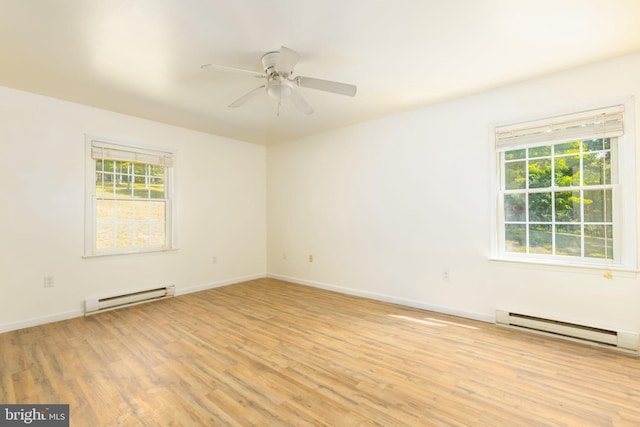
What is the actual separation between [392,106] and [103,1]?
296cm

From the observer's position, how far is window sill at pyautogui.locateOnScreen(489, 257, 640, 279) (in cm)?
259

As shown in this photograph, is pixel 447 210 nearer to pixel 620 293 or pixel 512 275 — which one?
pixel 512 275

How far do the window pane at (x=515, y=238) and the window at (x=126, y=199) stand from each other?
15.1 ft

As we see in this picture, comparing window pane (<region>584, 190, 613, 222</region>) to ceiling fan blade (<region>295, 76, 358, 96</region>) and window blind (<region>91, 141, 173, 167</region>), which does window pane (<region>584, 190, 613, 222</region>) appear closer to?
ceiling fan blade (<region>295, 76, 358, 96</region>)

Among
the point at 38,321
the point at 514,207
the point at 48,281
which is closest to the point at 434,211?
the point at 514,207

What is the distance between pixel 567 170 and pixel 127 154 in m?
5.27

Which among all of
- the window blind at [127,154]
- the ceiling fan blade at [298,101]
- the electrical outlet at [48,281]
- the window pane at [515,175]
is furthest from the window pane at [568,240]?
the electrical outlet at [48,281]

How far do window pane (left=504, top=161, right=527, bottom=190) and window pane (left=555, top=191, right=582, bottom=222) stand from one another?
345 mm

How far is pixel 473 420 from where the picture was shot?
173 centimetres

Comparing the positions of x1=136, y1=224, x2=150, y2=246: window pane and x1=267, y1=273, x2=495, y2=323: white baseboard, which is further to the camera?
x1=136, y1=224, x2=150, y2=246: window pane

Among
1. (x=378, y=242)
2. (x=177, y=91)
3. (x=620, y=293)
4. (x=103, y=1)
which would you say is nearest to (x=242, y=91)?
(x=177, y=91)

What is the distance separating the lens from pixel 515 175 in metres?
3.21

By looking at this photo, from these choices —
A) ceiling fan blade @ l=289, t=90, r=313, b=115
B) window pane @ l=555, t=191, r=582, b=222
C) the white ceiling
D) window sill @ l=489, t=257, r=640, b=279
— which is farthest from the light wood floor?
the white ceiling

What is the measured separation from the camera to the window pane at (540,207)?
3035 mm
